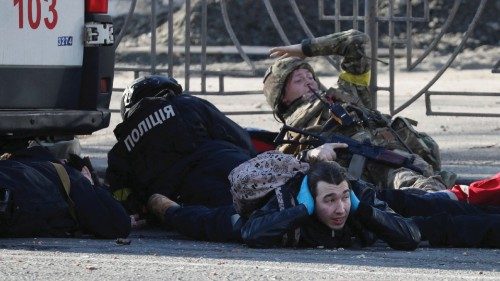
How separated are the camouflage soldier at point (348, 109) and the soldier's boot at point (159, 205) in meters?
0.80

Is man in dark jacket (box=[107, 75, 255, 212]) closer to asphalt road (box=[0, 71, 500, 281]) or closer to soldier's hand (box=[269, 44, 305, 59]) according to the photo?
asphalt road (box=[0, 71, 500, 281])

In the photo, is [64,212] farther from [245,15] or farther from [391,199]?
[245,15]

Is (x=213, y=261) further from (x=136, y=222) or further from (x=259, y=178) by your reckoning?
(x=136, y=222)

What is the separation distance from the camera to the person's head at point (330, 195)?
7105 millimetres

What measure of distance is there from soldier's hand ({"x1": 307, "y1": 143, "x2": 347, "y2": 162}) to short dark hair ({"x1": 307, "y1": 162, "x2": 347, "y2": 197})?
2.82 feet

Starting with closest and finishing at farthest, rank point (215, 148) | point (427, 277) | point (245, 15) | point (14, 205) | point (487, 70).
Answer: point (427, 277) < point (14, 205) < point (215, 148) < point (487, 70) < point (245, 15)

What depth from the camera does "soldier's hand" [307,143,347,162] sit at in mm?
8156

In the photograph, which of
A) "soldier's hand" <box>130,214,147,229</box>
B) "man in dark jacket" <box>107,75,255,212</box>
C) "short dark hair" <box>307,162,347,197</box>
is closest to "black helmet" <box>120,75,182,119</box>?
"man in dark jacket" <box>107,75,255,212</box>

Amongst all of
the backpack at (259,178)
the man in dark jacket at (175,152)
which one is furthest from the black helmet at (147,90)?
the backpack at (259,178)

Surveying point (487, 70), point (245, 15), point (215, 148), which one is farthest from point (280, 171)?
point (245, 15)

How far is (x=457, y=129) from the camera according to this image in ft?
43.6

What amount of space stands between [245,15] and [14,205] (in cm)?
1396

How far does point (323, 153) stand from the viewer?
27.0ft

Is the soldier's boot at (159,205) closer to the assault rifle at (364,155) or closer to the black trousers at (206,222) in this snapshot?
the black trousers at (206,222)
